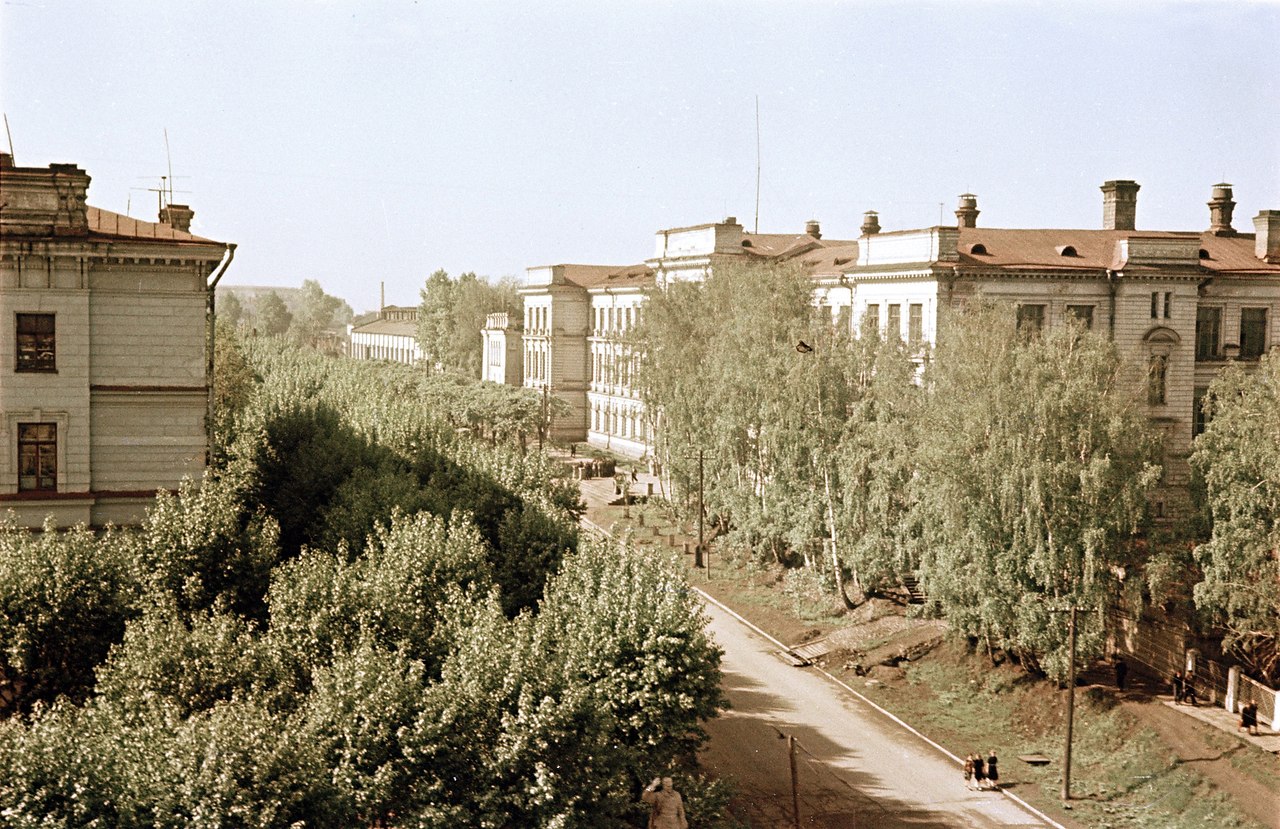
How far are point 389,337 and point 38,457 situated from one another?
134 meters

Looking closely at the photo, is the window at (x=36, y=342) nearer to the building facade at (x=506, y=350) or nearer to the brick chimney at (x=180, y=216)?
the brick chimney at (x=180, y=216)

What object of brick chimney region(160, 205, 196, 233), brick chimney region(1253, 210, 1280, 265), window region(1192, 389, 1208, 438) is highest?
brick chimney region(1253, 210, 1280, 265)

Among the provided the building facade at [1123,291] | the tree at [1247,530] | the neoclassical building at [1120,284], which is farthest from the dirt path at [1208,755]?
the building facade at [1123,291]

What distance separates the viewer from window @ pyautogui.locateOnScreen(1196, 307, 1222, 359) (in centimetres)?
4925

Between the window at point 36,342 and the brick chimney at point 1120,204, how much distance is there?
46013 mm

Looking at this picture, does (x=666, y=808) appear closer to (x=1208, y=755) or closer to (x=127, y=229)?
(x=1208, y=755)

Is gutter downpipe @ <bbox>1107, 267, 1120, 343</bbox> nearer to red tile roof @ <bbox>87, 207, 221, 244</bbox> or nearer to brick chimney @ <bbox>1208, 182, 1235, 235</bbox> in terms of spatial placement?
brick chimney @ <bbox>1208, 182, 1235, 235</bbox>

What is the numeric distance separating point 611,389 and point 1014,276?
37.5 meters

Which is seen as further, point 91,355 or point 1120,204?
point 1120,204

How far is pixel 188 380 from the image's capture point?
29.4 meters

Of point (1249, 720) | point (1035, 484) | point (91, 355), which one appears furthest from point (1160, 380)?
point (91, 355)

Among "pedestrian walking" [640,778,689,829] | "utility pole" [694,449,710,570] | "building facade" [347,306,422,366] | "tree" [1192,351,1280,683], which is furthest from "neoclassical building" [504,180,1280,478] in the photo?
"building facade" [347,306,422,366]

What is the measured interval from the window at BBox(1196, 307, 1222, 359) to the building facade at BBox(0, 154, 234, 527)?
39.8 meters

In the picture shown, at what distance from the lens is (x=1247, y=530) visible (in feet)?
97.1
